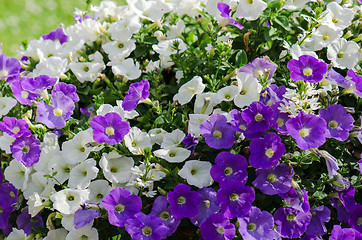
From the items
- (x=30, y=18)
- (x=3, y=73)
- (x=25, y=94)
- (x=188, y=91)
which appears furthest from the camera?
(x=30, y=18)

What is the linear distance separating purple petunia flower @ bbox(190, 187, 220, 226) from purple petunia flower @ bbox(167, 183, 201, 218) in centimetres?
5

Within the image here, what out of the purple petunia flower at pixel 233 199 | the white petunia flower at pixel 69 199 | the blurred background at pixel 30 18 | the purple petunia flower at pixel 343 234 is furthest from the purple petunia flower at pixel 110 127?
the blurred background at pixel 30 18

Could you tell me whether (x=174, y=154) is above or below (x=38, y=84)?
below

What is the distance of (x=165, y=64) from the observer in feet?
7.36

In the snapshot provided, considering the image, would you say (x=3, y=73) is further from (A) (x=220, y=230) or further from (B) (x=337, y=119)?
(B) (x=337, y=119)

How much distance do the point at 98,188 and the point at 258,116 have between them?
0.70 m

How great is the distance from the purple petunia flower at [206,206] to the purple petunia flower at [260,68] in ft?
1.82

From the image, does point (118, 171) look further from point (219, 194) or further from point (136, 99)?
point (219, 194)

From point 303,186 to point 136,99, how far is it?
2.49ft

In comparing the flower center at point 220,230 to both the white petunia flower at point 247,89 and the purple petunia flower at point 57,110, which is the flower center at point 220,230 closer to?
the white petunia flower at point 247,89

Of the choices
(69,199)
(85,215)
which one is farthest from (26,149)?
(85,215)

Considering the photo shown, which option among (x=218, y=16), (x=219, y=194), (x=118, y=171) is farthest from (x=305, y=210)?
(x=218, y=16)

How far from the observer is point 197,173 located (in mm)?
1786

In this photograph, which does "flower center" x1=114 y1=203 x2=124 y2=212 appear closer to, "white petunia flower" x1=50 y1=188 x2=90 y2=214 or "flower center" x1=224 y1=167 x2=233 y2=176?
"white petunia flower" x1=50 y1=188 x2=90 y2=214
